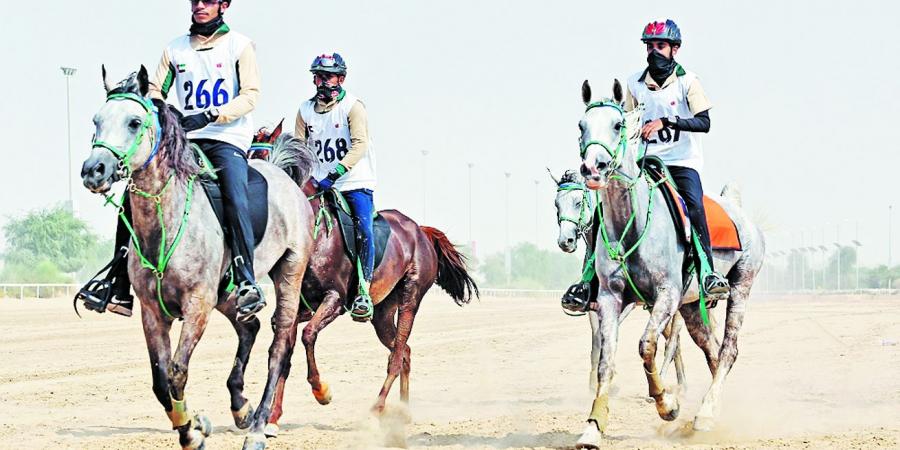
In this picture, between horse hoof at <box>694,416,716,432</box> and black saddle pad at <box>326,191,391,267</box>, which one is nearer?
horse hoof at <box>694,416,716,432</box>

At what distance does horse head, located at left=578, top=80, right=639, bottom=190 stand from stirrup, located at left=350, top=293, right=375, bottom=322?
2846 mm

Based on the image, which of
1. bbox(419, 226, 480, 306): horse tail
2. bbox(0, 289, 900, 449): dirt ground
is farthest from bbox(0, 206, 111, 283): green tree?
bbox(419, 226, 480, 306): horse tail

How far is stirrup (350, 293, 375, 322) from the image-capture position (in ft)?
40.3

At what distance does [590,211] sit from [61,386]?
6.86 meters

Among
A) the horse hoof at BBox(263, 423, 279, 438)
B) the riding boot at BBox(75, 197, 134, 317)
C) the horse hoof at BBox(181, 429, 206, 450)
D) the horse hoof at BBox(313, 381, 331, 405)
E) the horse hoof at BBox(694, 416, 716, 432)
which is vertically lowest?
the horse hoof at BBox(694, 416, 716, 432)

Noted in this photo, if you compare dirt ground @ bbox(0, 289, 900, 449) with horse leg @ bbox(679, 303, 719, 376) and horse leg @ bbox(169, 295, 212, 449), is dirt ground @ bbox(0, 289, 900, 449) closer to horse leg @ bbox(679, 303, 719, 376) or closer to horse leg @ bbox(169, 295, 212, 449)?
horse leg @ bbox(679, 303, 719, 376)

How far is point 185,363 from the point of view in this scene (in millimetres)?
9297

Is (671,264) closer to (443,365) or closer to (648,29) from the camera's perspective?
(648,29)

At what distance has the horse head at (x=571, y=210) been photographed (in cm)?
1388

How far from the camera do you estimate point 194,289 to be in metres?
9.38

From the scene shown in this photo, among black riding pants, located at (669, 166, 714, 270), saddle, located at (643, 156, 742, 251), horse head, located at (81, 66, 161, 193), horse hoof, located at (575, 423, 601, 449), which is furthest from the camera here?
black riding pants, located at (669, 166, 714, 270)

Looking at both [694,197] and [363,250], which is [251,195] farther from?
[694,197]

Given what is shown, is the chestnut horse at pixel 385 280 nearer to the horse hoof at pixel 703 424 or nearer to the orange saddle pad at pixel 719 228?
the horse hoof at pixel 703 424

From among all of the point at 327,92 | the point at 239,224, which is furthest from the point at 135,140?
the point at 327,92
